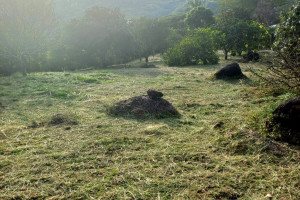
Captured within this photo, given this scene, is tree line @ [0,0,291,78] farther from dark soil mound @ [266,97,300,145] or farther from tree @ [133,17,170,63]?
dark soil mound @ [266,97,300,145]

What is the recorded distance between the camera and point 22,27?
632 inches

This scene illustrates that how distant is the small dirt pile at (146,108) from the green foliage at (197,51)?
1410 centimetres

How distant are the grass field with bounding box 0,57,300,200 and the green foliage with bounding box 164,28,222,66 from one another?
1350cm

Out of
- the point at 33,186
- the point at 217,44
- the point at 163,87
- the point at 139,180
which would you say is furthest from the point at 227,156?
the point at 217,44

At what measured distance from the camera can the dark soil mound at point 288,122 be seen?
13.1ft

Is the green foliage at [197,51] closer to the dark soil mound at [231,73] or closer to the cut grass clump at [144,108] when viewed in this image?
the dark soil mound at [231,73]

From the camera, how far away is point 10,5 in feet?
51.3

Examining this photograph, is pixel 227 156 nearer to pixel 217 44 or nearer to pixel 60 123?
pixel 60 123

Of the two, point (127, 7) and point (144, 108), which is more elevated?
point (127, 7)

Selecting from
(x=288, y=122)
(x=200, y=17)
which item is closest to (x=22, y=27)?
(x=288, y=122)

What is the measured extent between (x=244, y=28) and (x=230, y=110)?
17826mm

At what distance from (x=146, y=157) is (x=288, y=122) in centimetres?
242

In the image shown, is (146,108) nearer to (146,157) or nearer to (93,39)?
(146,157)

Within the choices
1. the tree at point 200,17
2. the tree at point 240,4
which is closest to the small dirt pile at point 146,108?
the tree at point 200,17
